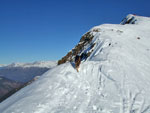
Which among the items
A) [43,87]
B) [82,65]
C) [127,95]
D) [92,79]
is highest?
[82,65]

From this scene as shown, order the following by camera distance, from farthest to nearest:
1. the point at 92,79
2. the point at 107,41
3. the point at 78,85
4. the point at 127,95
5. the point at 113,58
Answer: the point at 107,41
the point at 113,58
the point at 92,79
the point at 78,85
the point at 127,95

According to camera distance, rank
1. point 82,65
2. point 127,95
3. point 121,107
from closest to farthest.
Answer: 1. point 121,107
2. point 127,95
3. point 82,65

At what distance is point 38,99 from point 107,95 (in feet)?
14.4

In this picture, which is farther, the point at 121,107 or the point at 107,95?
the point at 107,95

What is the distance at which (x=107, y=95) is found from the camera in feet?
27.6

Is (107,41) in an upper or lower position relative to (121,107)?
upper

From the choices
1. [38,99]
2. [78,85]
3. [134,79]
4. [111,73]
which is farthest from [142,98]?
[38,99]

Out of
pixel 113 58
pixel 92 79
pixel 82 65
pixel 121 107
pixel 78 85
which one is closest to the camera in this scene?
pixel 121 107

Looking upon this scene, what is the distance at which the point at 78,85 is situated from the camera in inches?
388

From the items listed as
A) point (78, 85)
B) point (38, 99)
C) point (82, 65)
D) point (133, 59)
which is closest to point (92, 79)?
point (78, 85)

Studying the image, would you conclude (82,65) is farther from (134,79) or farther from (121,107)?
(121,107)

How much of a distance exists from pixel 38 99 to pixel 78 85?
3.36m

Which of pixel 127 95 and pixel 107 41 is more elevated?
pixel 107 41

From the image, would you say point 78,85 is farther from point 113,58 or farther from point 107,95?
point 113,58
